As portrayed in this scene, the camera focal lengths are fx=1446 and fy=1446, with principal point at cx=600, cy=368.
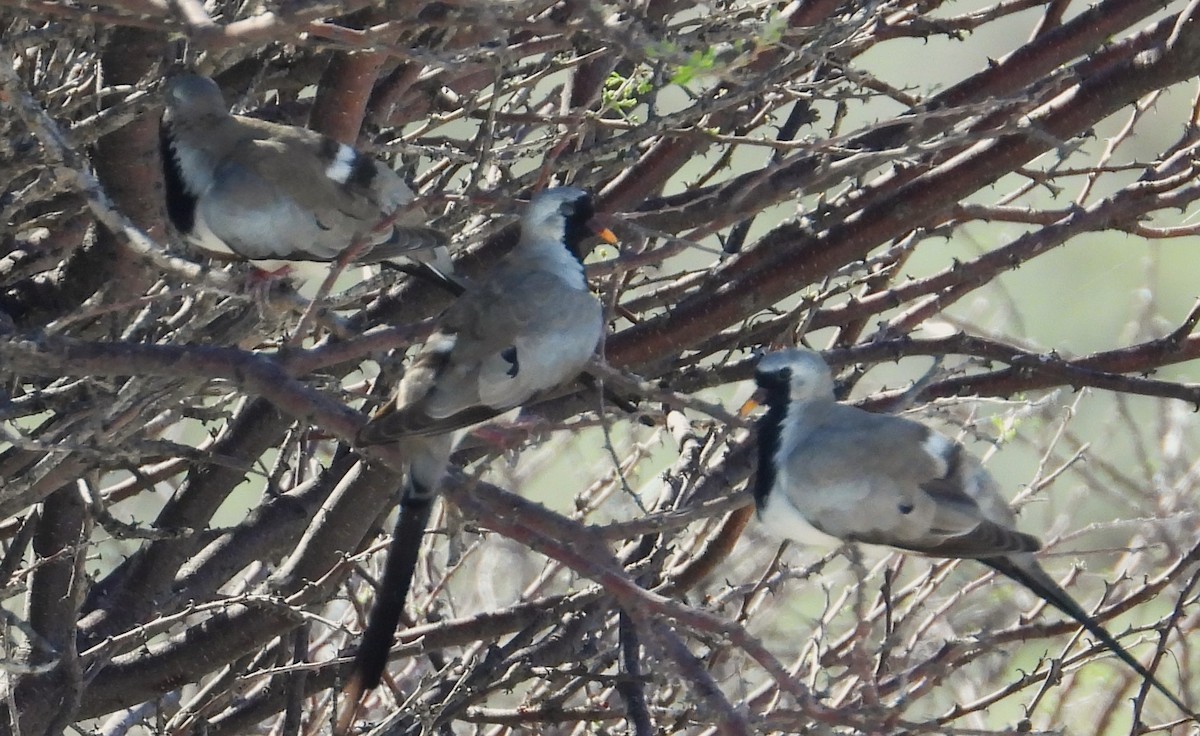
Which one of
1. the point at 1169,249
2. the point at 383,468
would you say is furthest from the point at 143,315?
the point at 1169,249

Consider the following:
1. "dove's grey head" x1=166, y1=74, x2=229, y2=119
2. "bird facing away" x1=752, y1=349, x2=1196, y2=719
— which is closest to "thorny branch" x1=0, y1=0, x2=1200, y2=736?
"dove's grey head" x1=166, y1=74, x2=229, y2=119

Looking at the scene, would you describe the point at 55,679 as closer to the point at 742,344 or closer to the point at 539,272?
the point at 539,272

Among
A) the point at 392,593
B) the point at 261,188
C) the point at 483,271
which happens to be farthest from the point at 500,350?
the point at 483,271

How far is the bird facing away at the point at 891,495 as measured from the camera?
3738 millimetres

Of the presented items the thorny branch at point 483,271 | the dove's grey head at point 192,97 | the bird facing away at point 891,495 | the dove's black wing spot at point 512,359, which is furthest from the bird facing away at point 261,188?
the bird facing away at point 891,495

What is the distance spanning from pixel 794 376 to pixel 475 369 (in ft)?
3.33

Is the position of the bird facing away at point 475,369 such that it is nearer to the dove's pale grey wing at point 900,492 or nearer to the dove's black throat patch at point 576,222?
the dove's black throat patch at point 576,222

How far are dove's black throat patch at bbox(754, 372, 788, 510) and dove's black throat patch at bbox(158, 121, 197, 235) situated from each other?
165cm

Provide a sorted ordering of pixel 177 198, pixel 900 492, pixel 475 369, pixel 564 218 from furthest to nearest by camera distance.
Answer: pixel 177 198, pixel 564 218, pixel 900 492, pixel 475 369

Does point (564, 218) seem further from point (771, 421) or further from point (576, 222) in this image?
point (771, 421)

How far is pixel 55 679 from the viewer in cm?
402

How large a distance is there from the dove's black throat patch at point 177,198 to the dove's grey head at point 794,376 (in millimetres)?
1642

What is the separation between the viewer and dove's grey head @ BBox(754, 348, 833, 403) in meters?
4.01

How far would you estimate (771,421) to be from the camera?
13.5 feet
